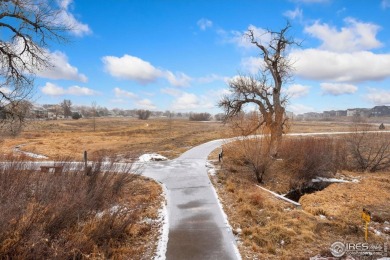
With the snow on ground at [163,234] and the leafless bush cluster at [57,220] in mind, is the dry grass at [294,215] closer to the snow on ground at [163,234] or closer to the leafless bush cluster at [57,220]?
the snow on ground at [163,234]

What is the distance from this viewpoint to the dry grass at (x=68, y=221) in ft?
20.4

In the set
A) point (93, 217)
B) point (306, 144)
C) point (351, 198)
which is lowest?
point (351, 198)

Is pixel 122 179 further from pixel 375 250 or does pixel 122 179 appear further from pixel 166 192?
pixel 375 250

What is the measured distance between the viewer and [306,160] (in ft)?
64.2

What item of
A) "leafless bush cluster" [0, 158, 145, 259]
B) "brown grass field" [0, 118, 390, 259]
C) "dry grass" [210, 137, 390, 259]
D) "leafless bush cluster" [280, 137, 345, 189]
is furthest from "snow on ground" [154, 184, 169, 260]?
"leafless bush cluster" [280, 137, 345, 189]

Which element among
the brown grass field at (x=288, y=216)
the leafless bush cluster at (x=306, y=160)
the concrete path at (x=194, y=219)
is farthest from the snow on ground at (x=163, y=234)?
the leafless bush cluster at (x=306, y=160)

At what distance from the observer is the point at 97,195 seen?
9.82 m

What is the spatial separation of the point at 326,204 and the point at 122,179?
9665 millimetres

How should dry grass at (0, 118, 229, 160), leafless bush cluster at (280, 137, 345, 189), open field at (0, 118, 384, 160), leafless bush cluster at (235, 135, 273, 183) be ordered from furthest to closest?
dry grass at (0, 118, 229, 160) < open field at (0, 118, 384, 160) < leafless bush cluster at (280, 137, 345, 189) < leafless bush cluster at (235, 135, 273, 183)

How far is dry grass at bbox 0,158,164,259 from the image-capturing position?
622 cm

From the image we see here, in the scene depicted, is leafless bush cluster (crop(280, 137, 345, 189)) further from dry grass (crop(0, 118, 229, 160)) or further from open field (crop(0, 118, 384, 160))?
dry grass (crop(0, 118, 229, 160))

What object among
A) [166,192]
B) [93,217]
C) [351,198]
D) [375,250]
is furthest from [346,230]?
[93,217]

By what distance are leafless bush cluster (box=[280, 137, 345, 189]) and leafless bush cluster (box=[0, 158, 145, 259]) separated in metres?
12.5

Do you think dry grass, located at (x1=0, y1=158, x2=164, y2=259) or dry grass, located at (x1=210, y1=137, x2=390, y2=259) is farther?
dry grass, located at (x1=210, y1=137, x2=390, y2=259)
